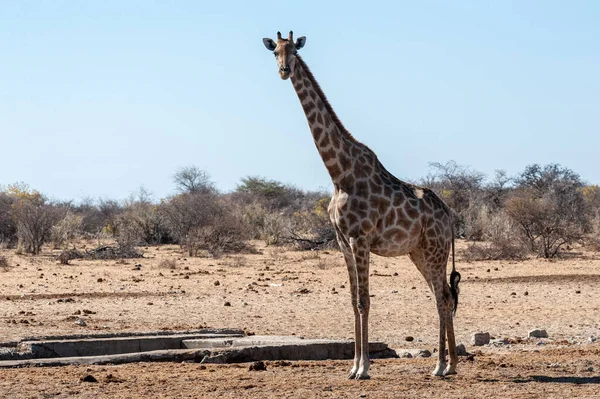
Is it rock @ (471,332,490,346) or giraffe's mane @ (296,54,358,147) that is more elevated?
giraffe's mane @ (296,54,358,147)

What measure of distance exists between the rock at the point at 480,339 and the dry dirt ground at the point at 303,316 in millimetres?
272

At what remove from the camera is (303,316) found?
15812 millimetres

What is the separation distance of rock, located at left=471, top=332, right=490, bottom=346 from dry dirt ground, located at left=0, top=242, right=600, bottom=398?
27cm

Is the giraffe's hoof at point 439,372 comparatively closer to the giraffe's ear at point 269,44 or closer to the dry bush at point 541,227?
the giraffe's ear at point 269,44

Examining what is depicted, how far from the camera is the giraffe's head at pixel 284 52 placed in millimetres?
10367

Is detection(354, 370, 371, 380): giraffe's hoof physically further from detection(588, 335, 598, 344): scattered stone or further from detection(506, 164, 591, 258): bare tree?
detection(506, 164, 591, 258): bare tree

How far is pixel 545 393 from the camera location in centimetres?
884

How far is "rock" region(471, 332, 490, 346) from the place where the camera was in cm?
1275

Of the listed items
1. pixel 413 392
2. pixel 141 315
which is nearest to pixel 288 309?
pixel 141 315

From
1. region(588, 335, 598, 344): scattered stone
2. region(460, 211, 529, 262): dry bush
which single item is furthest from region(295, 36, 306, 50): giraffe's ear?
region(460, 211, 529, 262): dry bush

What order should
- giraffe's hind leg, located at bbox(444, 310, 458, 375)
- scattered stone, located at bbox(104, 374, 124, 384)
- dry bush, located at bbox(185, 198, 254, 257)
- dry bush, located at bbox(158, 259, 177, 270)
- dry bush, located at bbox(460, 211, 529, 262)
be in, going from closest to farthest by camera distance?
scattered stone, located at bbox(104, 374, 124, 384) < giraffe's hind leg, located at bbox(444, 310, 458, 375) < dry bush, located at bbox(158, 259, 177, 270) < dry bush, located at bbox(460, 211, 529, 262) < dry bush, located at bbox(185, 198, 254, 257)

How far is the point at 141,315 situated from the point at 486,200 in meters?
27.3

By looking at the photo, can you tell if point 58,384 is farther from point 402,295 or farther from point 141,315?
point 402,295

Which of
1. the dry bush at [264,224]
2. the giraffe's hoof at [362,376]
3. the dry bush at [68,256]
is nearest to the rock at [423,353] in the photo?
the giraffe's hoof at [362,376]
